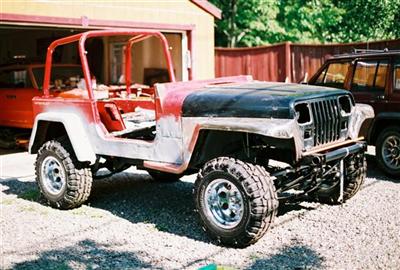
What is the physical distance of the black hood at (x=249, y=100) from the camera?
16.8 ft

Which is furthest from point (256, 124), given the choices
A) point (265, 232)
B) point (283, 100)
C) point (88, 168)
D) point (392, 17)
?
point (392, 17)

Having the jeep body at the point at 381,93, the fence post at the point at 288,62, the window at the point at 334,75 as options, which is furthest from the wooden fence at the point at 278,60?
the jeep body at the point at 381,93

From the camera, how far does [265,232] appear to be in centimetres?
527

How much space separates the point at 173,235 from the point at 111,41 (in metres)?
12.7

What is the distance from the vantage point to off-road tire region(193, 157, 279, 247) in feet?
16.8

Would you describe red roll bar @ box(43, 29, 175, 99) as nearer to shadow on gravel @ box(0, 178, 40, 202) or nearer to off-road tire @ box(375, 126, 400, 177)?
shadow on gravel @ box(0, 178, 40, 202)

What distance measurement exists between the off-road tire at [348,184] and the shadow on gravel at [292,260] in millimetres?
1385

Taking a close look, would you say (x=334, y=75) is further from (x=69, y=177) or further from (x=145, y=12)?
(x=145, y=12)

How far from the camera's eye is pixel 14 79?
13.1 meters

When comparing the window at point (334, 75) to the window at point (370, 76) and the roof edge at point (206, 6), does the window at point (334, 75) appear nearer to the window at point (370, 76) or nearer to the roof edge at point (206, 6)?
the window at point (370, 76)

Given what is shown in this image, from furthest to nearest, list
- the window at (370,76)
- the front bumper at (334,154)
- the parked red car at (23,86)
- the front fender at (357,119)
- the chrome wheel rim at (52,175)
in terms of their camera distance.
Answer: the parked red car at (23,86)
the window at (370,76)
the chrome wheel rim at (52,175)
the front fender at (357,119)
the front bumper at (334,154)

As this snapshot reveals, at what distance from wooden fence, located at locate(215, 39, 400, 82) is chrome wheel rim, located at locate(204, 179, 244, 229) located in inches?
370

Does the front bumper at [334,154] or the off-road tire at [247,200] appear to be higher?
the front bumper at [334,154]

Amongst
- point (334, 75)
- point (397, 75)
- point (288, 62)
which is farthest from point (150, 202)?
point (288, 62)
